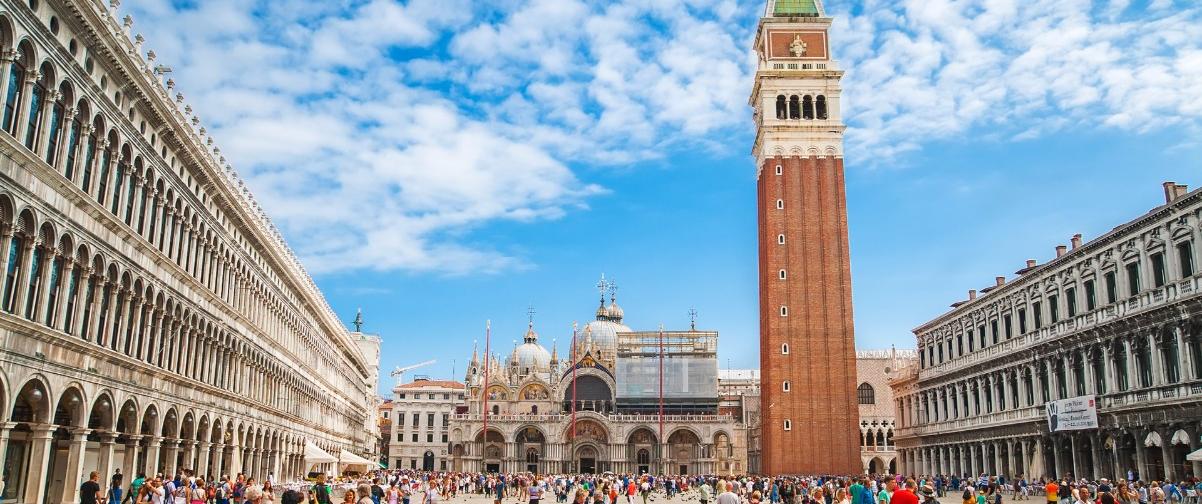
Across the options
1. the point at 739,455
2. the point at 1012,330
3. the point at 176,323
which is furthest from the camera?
the point at 739,455

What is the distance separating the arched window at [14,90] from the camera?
18594mm

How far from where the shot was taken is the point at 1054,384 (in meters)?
43.6

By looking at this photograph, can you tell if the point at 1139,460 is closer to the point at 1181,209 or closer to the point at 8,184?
the point at 1181,209

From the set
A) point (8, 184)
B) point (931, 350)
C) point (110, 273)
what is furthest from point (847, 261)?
point (8, 184)

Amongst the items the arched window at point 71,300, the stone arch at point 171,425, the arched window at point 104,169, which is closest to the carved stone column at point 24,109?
the arched window at point 71,300

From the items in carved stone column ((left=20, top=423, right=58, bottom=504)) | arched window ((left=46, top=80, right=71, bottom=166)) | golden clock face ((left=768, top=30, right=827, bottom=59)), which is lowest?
carved stone column ((left=20, top=423, right=58, bottom=504))

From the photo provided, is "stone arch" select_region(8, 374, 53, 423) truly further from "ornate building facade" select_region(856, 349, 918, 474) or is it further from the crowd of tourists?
"ornate building facade" select_region(856, 349, 918, 474)

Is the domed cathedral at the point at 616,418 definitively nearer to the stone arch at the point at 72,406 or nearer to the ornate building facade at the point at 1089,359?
the ornate building facade at the point at 1089,359

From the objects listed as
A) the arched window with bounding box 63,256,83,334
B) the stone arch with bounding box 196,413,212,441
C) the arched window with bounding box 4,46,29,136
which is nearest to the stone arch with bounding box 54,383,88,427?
the arched window with bounding box 63,256,83,334

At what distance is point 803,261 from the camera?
→ 66875 mm

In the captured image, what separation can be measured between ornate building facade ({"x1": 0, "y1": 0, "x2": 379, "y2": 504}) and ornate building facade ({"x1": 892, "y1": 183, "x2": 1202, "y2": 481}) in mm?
32738

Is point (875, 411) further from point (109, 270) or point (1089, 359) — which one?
point (109, 270)

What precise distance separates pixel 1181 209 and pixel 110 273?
33768mm

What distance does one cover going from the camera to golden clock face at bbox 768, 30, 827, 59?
71.1 m
